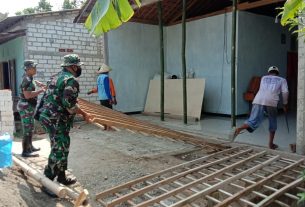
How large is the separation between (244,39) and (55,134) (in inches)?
265

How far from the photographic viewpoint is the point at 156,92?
33.6ft

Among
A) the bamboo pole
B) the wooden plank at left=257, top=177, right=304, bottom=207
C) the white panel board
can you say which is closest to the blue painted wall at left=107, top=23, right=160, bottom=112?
the white panel board

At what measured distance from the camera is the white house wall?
9.21 meters

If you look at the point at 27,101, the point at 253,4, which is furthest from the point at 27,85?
the point at 253,4

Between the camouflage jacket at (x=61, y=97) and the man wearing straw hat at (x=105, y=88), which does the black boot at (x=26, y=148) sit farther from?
the man wearing straw hat at (x=105, y=88)

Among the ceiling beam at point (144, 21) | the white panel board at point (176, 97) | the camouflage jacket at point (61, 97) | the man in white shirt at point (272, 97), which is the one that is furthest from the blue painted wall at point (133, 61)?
the camouflage jacket at point (61, 97)

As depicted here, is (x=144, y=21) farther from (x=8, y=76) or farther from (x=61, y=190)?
(x=61, y=190)

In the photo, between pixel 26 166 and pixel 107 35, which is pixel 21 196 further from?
pixel 107 35

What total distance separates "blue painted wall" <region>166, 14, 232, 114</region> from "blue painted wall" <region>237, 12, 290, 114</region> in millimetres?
357

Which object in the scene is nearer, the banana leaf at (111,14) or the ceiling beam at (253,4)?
the banana leaf at (111,14)

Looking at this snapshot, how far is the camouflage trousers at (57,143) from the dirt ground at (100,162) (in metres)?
0.32

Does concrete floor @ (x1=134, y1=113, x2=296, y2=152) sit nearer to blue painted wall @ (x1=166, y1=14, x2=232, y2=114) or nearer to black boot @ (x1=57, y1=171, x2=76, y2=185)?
blue painted wall @ (x1=166, y1=14, x2=232, y2=114)

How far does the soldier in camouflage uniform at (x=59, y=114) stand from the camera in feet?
11.8

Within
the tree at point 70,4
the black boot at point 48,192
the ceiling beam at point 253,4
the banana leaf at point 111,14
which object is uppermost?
the tree at point 70,4
